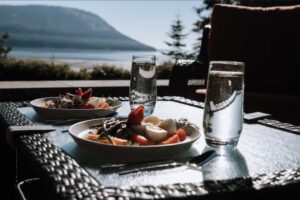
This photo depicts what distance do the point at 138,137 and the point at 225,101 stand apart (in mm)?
242

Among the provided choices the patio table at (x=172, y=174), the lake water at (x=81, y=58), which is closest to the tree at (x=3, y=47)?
the lake water at (x=81, y=58)

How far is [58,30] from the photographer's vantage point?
Result: 413 ft

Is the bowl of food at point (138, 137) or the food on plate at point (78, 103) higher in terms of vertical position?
the bowl of food at point (138, 137)

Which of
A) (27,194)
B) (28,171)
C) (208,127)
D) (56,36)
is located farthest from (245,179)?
(56,36)

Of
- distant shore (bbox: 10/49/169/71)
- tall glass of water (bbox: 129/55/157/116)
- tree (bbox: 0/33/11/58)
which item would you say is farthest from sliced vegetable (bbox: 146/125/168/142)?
tree (bbox: 0/33/11/58)

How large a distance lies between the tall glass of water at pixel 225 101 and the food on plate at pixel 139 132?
94 mm

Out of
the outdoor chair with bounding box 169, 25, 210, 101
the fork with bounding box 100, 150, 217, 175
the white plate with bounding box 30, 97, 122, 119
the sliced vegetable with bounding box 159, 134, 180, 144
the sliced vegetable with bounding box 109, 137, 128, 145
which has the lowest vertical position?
the outdoor chair with bounding box 169, 25, 210, 101

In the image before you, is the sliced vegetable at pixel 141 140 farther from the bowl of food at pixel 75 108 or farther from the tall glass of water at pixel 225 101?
the bowl of food at pixel 75 108

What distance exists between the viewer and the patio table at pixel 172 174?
30.0 inches

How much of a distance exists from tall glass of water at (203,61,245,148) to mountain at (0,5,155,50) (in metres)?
106

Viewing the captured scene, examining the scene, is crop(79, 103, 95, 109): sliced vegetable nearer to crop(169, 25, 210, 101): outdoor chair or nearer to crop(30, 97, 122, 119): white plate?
crop(30, 97, 122, 119): white plate

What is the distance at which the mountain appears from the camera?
11094cm

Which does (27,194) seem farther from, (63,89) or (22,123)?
(63,89)

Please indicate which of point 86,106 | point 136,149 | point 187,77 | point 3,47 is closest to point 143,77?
point 86,106
